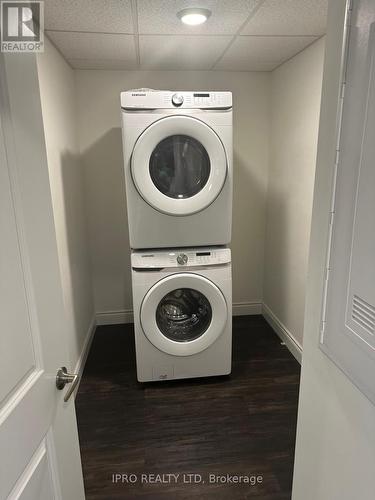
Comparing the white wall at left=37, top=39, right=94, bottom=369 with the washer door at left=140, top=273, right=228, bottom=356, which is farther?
the washer door at left=140, top=273, right=228, bottom=356

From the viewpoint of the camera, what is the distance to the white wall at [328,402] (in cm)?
76

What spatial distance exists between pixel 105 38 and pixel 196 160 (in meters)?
0.84

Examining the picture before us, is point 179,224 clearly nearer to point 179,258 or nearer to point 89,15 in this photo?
point 179,258

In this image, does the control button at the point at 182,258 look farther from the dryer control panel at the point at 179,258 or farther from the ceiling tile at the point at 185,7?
the ceiling tile at the point at 185,7

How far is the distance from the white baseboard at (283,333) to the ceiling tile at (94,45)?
2235 millimetres

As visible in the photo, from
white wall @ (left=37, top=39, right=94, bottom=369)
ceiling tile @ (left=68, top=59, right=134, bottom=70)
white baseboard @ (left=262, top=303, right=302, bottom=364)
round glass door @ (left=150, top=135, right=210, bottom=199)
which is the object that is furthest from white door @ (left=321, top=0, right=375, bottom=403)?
ceiling tile @ (left=68, top=59, right=134, bottom=70)

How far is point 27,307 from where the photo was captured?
2.43 feet

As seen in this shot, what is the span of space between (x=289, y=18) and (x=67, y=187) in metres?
1.56

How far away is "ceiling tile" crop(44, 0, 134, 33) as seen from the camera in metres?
1.40

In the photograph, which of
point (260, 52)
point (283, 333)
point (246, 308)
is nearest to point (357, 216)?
point (260, 52)

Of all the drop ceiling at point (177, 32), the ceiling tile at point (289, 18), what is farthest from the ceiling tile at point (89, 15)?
the ceiling tile at point (289, 18)

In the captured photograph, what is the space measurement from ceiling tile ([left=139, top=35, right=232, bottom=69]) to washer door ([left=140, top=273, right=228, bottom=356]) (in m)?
1.36

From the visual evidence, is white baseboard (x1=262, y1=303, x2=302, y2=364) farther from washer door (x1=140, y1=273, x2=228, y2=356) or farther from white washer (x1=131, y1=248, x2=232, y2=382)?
washer door (x1=140, y1=273, x2=228, y2=356)

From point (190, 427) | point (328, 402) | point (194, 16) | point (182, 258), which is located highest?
point (194, 16)
